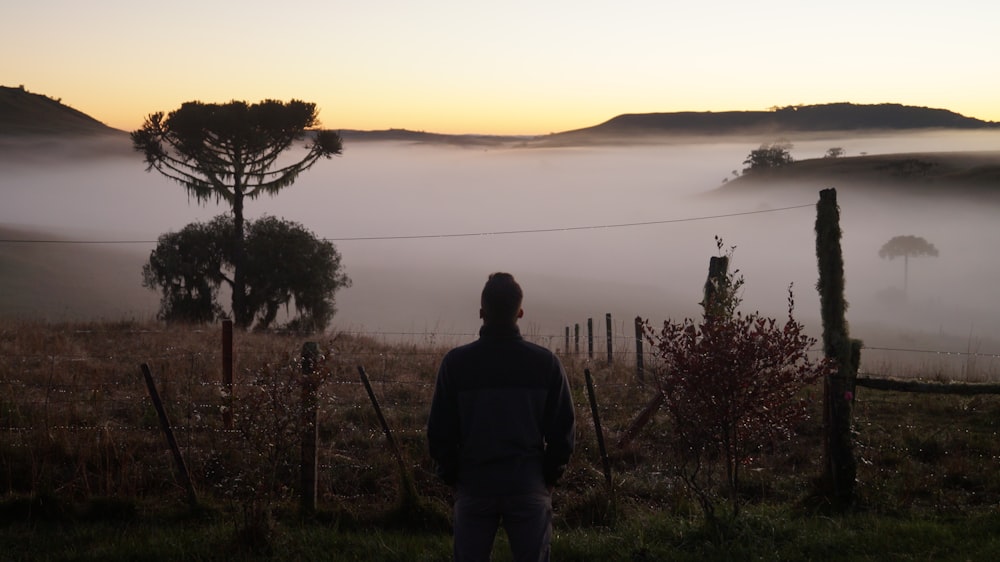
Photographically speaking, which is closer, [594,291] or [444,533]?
[444,533]

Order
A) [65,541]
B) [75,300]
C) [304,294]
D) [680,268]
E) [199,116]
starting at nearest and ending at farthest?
1. [65,541]
2. [304,294]
3. [199,116]
4. [75,300]
5. [680,268]

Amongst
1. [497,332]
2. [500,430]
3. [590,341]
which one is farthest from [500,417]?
[590,341]

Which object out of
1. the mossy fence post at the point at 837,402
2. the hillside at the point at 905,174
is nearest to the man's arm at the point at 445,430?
the mossy fence post at the point at 837,402

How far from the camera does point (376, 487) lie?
28.0ft

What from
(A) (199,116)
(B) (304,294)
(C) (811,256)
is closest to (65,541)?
(B) (304,294)

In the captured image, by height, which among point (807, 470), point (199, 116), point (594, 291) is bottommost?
point (594, 291)

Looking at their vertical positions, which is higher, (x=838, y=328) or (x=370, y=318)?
(x=838, y=328)

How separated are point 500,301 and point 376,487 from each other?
195 inches

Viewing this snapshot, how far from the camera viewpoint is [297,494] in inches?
316

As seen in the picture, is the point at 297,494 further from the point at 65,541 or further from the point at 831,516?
the point at 831,516

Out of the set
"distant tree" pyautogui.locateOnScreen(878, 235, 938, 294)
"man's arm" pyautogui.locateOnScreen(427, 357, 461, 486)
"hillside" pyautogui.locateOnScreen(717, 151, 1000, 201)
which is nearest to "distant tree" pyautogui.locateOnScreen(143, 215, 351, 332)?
"man's arm" pyautogui.locateOnScreen(427, 357, 461, 486)

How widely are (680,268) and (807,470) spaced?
5260 inches

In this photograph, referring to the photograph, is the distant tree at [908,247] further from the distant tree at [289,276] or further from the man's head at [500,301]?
the man's head at [500,301]

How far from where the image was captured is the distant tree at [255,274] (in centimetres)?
3747
